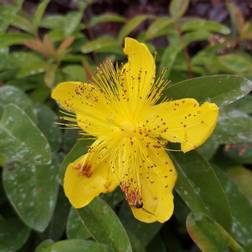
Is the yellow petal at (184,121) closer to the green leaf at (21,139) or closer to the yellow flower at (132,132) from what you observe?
the yellow flower at (132,132)

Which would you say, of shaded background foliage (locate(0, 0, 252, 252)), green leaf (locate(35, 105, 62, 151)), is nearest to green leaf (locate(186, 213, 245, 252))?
shaded background foliage (locate(0, 0, 252, 252))

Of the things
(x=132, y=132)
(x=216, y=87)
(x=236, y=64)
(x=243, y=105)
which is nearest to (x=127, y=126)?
(x=132, y=132)

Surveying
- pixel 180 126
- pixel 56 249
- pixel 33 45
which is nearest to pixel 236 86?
pixel 180 126

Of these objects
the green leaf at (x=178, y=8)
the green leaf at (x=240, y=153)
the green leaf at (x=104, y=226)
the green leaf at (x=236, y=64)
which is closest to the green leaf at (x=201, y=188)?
the green leaf at (x=104, y=226)

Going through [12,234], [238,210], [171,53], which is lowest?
[12,234]

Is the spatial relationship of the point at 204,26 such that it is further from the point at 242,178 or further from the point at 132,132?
the point at 132,132

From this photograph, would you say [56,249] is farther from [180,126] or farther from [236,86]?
[236,86]
